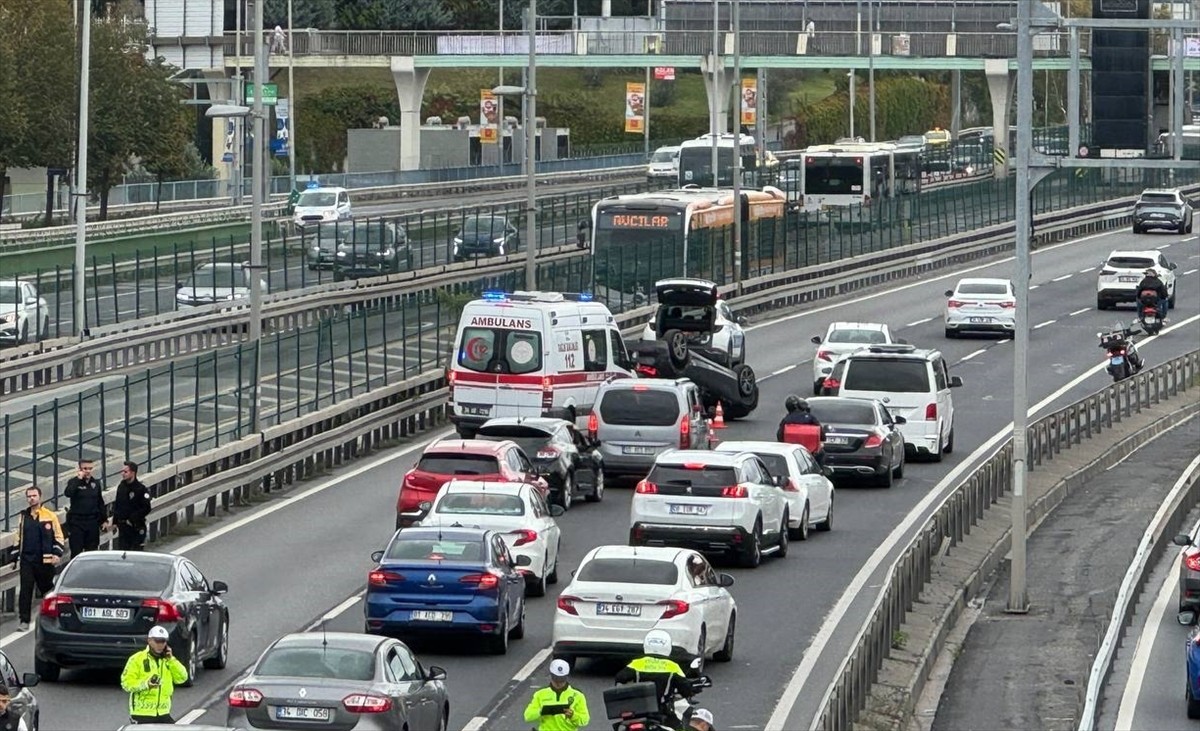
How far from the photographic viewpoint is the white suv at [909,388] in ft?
137

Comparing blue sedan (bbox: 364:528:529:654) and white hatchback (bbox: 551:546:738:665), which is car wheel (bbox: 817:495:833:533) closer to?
blue sedan (bbox: 364:528:529:654)

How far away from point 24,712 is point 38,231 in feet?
176

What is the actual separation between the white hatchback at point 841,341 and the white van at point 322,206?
116 feet

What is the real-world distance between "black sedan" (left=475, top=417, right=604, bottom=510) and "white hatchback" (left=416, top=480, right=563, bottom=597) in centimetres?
587

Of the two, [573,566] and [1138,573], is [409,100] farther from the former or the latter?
[573,566]

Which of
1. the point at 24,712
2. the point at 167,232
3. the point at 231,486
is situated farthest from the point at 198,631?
the point at 167,232

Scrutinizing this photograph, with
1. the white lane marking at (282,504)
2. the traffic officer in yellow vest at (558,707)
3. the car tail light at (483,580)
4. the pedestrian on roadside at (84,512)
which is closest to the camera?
the traffic officer in yellow vest at (558,707)

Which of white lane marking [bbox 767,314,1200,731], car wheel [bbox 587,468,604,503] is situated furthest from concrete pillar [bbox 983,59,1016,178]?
car wheel [bbox 587,468,604,503]

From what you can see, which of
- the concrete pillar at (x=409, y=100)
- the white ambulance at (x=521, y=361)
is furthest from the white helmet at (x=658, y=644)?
the concrete pillar at (x=409, y=100)

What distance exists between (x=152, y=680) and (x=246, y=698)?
0.84m

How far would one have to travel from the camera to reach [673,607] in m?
24.2

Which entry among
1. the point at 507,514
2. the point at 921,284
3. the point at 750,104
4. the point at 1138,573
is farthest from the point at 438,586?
the point at 750,104

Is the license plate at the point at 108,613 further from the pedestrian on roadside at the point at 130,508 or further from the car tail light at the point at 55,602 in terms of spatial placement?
the pedestrian on roadside at the point at 130,508

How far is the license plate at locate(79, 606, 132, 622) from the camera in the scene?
23.2 meters
